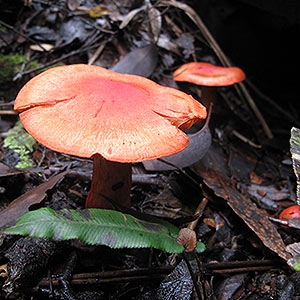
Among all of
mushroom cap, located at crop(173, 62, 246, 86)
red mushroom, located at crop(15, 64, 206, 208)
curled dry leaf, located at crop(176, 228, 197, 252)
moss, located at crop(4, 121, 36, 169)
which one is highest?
red mushroom, located at crop(15, 64, 206, 208)

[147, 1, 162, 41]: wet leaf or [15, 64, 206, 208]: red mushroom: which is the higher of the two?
[147, 1, 162, 41]: wet leaf

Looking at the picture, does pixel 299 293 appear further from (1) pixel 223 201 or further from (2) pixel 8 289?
(2) pixel 8 289

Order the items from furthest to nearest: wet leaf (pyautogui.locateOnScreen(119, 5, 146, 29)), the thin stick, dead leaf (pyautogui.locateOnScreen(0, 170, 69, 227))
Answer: the thin stick
wet leaf (pyautogui.locateOnScreen(119, 5, 146, 29))
dead leaf (pyautogui.locateOnScreen(0, 170, 69, 227))

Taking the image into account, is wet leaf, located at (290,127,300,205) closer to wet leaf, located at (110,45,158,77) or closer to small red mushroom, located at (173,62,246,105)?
small red mushroom, located at (173,62,246,105)

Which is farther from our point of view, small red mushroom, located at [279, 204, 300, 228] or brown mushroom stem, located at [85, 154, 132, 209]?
small red mushroom, located at [279, 204, 300, 228]

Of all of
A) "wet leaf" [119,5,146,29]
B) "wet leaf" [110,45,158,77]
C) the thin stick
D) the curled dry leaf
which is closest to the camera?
the curled dry leaf

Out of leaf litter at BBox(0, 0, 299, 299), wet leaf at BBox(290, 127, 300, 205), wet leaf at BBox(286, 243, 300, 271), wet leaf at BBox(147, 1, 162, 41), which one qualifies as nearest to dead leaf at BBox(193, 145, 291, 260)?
leaf litter at BBox(0, 0, 299, 299)
